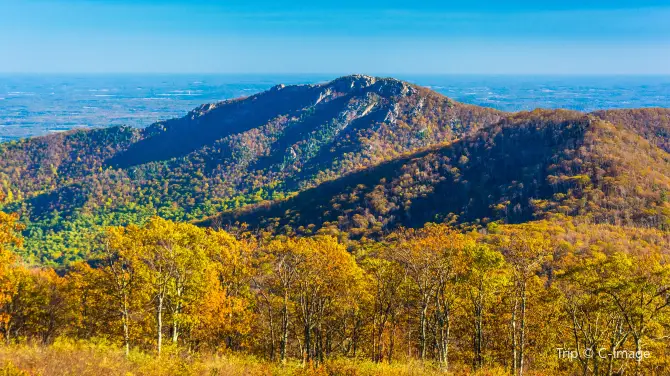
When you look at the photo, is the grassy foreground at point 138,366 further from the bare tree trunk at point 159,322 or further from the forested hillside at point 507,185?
the forested hillside at point 507,185

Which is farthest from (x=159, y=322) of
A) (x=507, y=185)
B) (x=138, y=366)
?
(x=507, y=185)

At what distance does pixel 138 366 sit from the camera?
22.1 metres

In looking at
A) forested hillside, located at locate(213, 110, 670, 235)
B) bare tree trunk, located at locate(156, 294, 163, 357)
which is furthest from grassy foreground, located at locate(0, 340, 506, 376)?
forested hillside, located at locate(213, 110, 670, 235)

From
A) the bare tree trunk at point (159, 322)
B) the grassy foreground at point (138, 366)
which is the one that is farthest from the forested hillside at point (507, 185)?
the bare tree trunk at point (159, 322)

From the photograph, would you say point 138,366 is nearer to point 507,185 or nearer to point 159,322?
point 159,322

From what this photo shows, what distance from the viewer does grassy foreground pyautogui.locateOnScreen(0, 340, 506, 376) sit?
19.7m

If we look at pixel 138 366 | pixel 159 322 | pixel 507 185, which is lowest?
pixel 507 185

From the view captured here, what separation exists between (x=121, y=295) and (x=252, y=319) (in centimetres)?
967

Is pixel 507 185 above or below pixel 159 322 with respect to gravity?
below

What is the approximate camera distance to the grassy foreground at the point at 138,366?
1966 cm

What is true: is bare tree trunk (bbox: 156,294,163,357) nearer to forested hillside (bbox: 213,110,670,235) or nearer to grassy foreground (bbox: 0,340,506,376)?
grassy foreground (bbox: 0,340,506,376)

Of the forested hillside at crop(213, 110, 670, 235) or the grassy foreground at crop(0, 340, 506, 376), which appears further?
the forested hillside at crop(213, 110, 670, 235)

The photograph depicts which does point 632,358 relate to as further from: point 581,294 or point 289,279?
point 289,279

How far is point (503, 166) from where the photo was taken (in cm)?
13675
